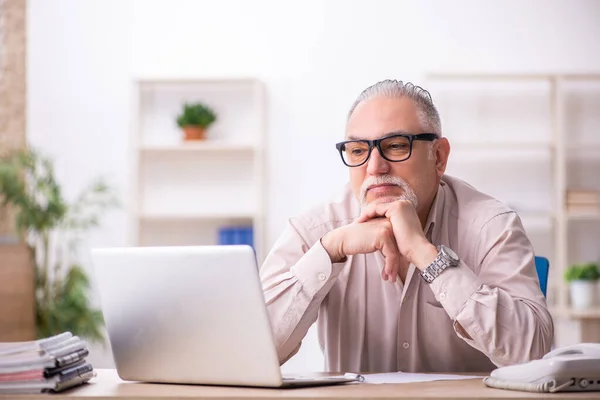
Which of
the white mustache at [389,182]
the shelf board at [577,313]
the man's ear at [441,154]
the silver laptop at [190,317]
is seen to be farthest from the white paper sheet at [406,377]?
the shelf board at [577,313]

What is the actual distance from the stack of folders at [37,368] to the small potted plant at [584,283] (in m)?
4.02

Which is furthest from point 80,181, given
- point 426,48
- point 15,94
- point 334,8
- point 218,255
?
point 218,255

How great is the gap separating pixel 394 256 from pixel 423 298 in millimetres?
211

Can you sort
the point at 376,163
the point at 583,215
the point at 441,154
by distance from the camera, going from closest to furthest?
the point at 376,163 → the point at 441,154 → the point at 583,215

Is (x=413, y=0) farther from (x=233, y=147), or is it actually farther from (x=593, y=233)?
(x=593, y=233)

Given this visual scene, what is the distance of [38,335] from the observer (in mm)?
4988

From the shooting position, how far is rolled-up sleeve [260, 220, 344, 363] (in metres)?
1.86

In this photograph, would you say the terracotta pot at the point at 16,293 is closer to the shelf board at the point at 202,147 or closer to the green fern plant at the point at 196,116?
the shelf board at the point at 202,147

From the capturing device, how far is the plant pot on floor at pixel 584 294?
5.00 m

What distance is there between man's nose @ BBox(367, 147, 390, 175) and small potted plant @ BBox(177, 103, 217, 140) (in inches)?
136

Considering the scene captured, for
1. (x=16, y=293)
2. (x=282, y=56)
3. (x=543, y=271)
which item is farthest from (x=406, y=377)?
(x=282, y=56)

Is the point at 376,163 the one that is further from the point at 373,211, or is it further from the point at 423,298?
the point at 423,298

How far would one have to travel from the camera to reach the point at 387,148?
2055 millimetres

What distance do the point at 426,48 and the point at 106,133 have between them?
214cm
